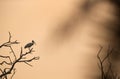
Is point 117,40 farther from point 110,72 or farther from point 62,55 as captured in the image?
point 62,55

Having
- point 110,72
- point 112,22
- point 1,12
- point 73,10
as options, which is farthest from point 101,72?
point 1,12

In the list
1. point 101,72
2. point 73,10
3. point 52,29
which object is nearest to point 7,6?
point 52,29

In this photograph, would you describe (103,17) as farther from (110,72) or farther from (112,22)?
(110,72)

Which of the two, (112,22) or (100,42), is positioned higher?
(112,22)

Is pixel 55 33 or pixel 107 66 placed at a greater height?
pixel 55 33

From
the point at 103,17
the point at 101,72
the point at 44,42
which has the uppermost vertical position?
the point at 103,17

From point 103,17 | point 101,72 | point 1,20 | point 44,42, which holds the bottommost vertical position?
point 101,72
